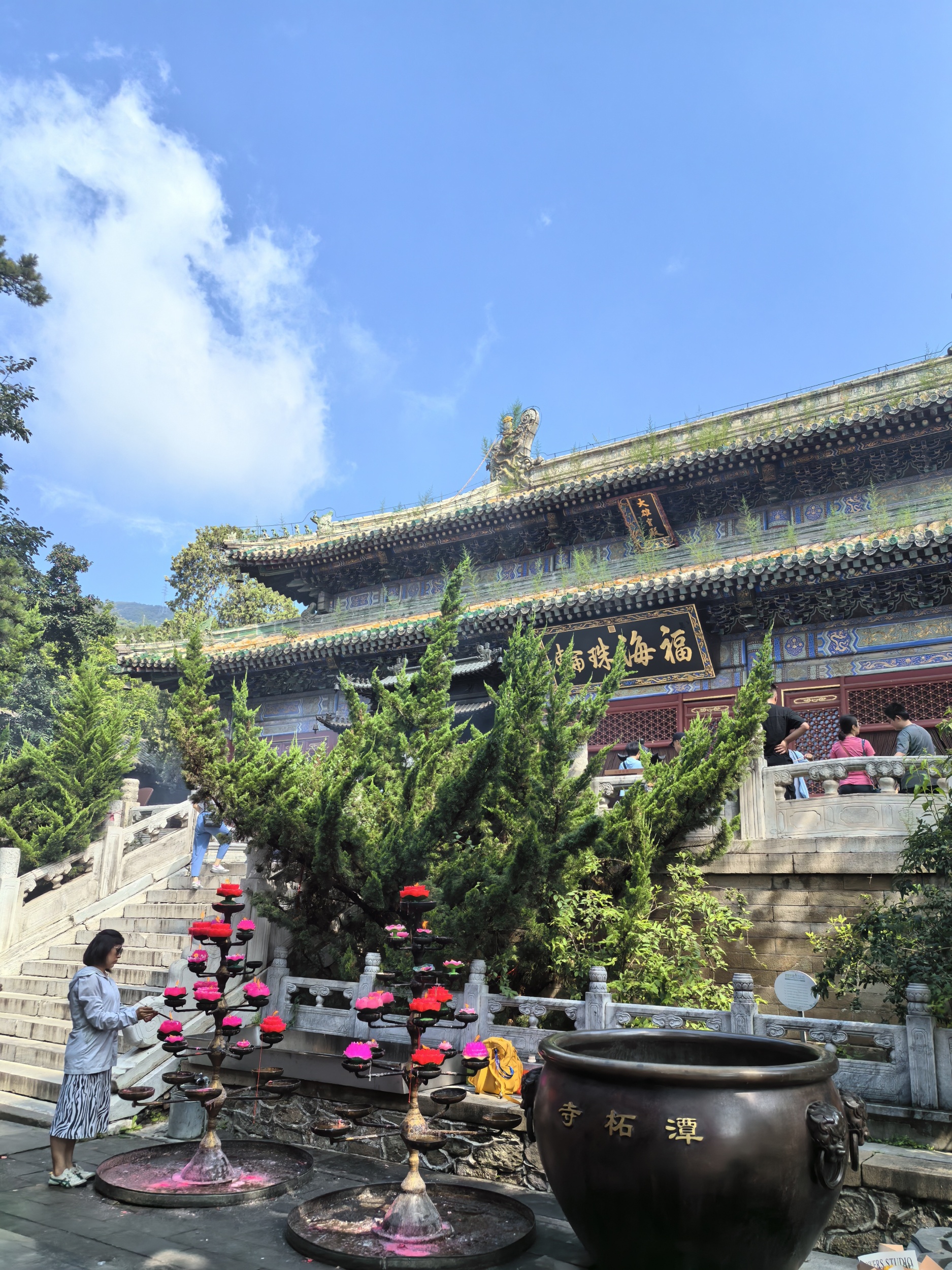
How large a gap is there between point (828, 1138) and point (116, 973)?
23.5 ft

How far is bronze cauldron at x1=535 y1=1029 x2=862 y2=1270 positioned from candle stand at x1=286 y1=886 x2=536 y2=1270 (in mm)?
862

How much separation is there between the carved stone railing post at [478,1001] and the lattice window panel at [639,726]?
723cm

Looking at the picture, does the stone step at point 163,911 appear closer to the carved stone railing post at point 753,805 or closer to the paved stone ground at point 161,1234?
the paved stone ground at point 161,1234

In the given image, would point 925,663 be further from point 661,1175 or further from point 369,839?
point 661,1175

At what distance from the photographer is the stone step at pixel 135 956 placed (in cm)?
858

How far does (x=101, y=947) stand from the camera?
16.7 ft

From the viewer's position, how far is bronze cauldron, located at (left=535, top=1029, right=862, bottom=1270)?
3014 millimetres

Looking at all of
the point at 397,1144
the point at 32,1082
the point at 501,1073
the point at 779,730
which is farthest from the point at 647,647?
the point at 32,1082

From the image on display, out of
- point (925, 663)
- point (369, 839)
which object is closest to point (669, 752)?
point (925, 663)

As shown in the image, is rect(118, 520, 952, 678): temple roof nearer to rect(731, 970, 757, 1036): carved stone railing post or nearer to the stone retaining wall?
rect(731, 970, 757, 1036): carved stone railing post

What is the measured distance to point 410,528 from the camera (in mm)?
16969

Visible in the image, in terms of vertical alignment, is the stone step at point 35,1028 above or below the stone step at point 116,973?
below

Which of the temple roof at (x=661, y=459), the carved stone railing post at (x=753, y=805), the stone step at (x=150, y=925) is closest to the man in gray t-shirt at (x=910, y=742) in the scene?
the carved stone railing post at (x=753, y=805)

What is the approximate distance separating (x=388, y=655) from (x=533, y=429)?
22.8 ft
